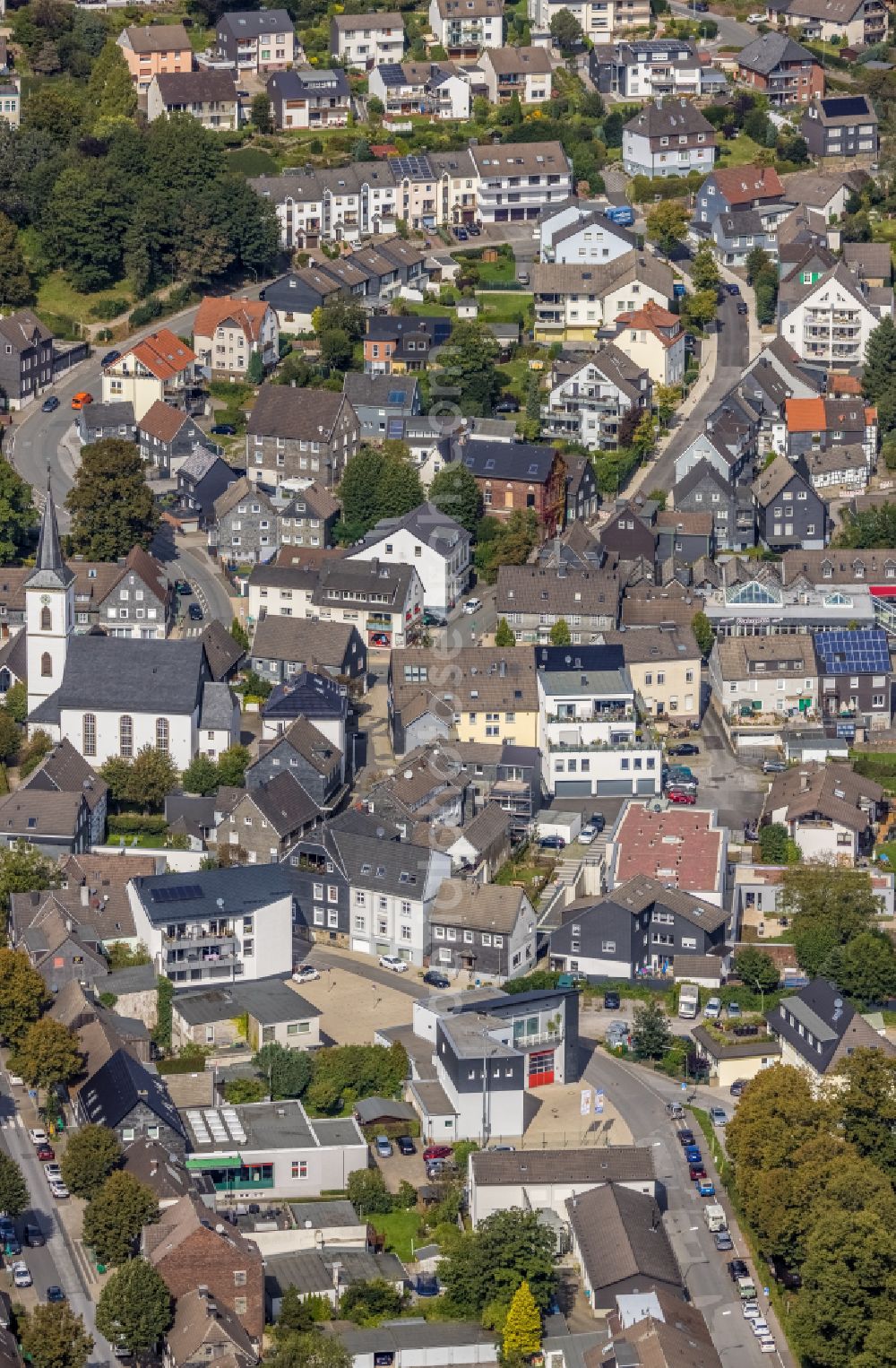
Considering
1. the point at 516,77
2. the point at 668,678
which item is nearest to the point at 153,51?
the point at 516,77

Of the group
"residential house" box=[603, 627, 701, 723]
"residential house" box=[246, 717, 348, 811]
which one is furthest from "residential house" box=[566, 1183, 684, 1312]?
"residential house" box=[603, 627, 701, 723]

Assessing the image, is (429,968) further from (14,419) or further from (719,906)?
(14,419)

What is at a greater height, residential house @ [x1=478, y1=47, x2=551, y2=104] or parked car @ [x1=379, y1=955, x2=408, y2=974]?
residential house @ [x1=478, y1=47, x2=551, y2=104]

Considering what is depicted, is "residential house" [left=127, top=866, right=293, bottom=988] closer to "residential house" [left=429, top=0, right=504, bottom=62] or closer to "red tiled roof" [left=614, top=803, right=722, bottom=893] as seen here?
"red tiled roof" [left=614, top=803, right=722, bottom=893]

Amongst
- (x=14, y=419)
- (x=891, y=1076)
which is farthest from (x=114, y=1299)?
(x=14, y=419)

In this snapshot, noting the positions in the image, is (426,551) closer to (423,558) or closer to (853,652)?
(423,558)
